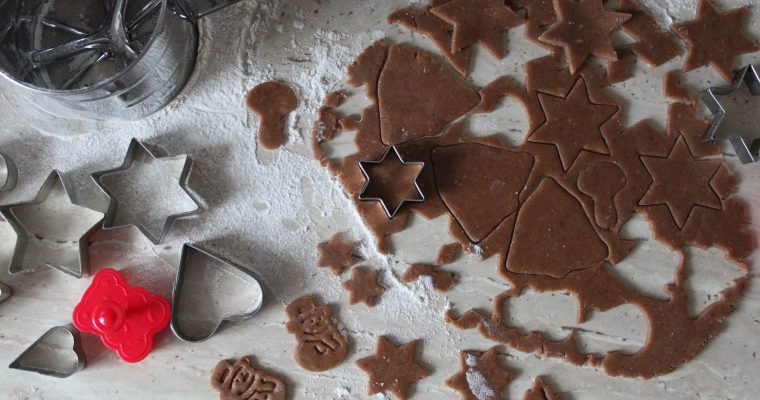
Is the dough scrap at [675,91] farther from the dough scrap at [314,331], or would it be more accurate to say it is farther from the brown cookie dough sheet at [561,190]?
the dough scrap at [314,331]

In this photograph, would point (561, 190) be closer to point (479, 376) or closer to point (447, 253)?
point (447, 253)

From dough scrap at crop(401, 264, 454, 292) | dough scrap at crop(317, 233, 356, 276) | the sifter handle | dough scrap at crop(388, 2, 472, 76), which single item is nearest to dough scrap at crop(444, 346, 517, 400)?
dough scrap at crop(401, 264, 454, 292)

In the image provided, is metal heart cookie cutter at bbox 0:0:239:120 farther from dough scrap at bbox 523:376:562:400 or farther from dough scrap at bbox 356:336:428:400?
dough scrap at bbox 523:376:562:400

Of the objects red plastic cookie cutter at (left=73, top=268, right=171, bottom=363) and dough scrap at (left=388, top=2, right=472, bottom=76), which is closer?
red plastic cookie cutter at (left=73, top=268, right=171, bottom=363)

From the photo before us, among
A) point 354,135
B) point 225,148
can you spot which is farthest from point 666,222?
point 225,148

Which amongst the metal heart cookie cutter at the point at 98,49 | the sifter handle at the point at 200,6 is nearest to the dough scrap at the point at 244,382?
the metal heart cookie cutter at the point at 98,49

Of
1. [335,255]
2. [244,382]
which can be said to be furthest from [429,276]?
[244,382]

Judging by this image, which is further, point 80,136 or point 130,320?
point 80,136

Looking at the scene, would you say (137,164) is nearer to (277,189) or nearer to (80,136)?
(80,136)
